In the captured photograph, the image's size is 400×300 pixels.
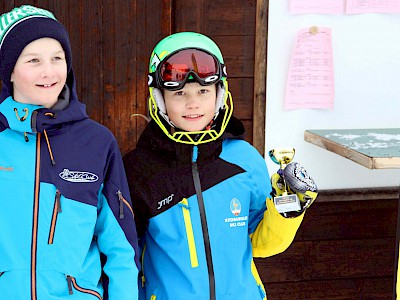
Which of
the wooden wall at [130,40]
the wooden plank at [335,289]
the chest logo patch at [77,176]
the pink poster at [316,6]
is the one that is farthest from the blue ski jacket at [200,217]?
the wooden plank at [335,289]

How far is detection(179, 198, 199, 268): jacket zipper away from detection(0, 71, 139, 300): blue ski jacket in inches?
8.6

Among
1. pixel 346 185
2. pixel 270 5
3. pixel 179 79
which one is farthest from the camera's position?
pixel 346 185

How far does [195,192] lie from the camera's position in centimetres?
262

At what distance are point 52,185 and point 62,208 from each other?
83mm

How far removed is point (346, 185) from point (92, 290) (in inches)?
85.9

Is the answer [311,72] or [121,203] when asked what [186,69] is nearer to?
[121,203]

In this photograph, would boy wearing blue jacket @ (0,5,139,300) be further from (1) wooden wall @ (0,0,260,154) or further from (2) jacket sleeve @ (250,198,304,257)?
(1) wooden wall @ (0,0,260,154)

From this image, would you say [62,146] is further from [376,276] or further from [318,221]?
[376,276]

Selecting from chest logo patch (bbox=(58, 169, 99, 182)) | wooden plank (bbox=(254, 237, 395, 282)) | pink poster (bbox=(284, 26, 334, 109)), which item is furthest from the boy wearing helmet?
wooden plank (bbox=(254, 237, 395, 282))

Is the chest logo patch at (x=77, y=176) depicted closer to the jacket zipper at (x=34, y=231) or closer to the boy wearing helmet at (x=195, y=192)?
the jacket zipper at (x=34, y=231)

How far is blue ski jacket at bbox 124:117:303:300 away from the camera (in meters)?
2.57

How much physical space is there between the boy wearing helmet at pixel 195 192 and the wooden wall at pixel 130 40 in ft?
3.69

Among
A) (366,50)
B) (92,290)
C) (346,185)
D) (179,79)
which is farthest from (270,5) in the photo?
(92,290)

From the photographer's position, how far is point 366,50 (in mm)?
4016
